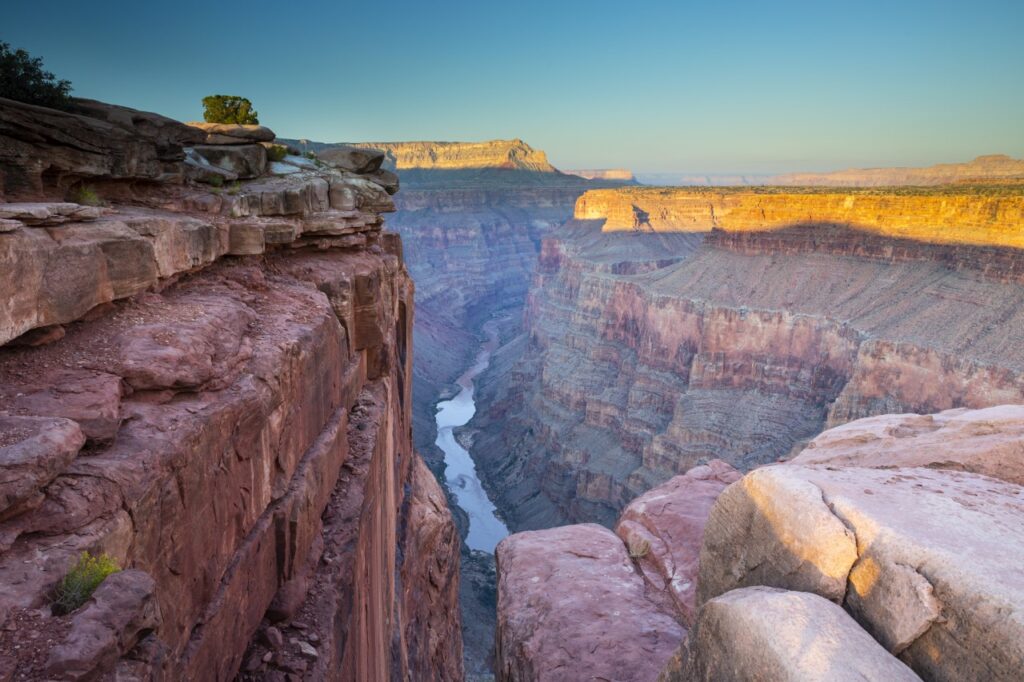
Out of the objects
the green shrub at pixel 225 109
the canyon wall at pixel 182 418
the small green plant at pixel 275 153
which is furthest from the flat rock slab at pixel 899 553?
the green shrub at pixel 225 109

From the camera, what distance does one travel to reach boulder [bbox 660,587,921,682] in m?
4.04

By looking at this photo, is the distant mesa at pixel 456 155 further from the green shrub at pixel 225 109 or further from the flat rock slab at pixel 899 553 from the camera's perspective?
the flat rock slab at pixel 899 553

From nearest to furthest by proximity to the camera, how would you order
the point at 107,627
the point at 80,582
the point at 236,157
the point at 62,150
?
the point at 107,627 < the point at 80,582 < the point at 62,150 < the point at 236,157

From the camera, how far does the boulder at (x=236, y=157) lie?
11.2 metres

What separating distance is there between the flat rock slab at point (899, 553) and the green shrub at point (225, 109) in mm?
15520

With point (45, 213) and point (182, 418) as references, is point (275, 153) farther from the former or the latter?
point (182, 418)

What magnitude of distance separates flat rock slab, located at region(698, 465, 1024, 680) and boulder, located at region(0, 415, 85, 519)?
5.69 metres

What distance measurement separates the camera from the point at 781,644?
4.30 m

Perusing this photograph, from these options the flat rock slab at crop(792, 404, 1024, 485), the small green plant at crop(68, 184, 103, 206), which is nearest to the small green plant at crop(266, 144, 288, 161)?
the small green plant at crop(68, 184, 103, 206)

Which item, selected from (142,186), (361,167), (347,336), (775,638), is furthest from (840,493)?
(361,167)

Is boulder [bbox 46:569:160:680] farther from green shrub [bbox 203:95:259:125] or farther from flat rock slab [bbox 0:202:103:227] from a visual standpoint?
green shrub [bbox 203:95:259:125]

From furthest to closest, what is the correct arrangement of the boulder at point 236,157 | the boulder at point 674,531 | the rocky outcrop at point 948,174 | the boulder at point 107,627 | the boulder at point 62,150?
the rocky outcrop at point 948,174, the boulder at point 236,157, the boulder at point 674,531, the boulder at point 62,150, the boulder at point 107,627

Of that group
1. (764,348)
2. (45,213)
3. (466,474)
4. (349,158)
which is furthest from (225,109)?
(466,474)

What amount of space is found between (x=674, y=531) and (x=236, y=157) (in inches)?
411
